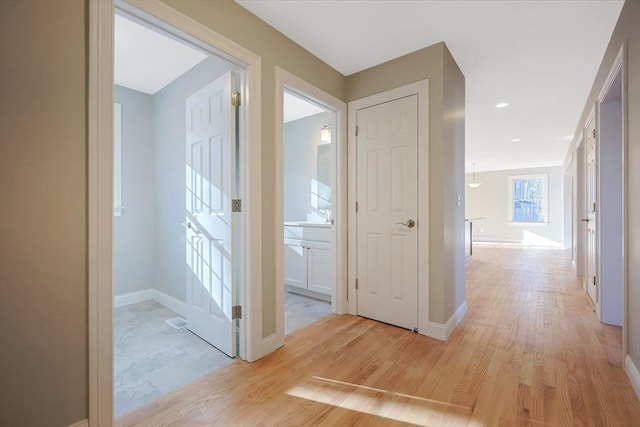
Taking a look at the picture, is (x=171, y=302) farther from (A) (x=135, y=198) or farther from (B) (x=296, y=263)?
(B) (x=296, y=263)

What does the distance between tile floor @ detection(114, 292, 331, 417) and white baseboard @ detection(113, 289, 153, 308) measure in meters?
0.12

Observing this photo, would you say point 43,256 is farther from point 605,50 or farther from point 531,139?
point 531,139

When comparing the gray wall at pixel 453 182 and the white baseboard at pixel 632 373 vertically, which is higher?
the gray wall at pixel 453 182

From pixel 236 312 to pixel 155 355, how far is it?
682mm

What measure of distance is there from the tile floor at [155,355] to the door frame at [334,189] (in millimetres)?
340

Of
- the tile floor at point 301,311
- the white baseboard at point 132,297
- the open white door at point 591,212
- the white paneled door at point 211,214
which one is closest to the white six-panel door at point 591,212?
the open white door at point 591,212

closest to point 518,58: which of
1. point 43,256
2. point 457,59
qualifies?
point 457,59

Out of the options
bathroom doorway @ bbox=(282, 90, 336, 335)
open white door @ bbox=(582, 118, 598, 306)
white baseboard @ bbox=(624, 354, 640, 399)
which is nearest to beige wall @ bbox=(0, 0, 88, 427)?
bathroom doorway @ bbox=(282, 90, 336, 335)

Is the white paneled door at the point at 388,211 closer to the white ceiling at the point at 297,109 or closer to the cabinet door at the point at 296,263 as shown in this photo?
the cabinet door at the point at 296,263

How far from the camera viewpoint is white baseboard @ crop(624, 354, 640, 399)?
5.32 feet

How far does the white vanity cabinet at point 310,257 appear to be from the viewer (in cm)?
329

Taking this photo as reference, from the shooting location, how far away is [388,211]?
106 inches

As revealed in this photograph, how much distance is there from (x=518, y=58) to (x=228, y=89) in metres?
2.58

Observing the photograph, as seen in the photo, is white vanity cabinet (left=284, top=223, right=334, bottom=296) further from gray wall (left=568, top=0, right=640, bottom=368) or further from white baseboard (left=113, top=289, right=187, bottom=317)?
gray wall (left=568, top=0, right=640, bottom=368)
